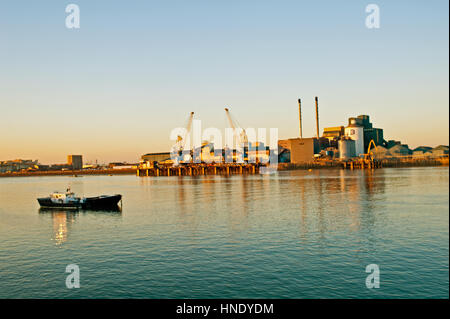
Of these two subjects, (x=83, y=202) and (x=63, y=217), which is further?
(x=83, y=202)

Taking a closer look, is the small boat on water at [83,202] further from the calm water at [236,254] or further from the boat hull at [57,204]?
the calm water at [236,254]

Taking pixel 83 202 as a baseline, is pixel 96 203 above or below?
below

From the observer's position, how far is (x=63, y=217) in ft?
182

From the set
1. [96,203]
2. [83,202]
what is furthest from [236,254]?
Answer: [83,202]

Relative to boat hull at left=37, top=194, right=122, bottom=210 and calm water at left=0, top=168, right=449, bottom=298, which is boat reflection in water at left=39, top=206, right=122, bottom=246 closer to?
calm water at left=0, top=168, right=449, bottom=298

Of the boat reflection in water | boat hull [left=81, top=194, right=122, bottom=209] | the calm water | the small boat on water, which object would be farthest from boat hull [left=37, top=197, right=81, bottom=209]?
the calm water

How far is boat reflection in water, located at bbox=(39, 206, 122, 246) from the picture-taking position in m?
39.3

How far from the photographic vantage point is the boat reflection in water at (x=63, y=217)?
39.3m

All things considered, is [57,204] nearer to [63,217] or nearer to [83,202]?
[83,202]

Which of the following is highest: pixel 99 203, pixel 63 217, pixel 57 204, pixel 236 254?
pixel 99 203

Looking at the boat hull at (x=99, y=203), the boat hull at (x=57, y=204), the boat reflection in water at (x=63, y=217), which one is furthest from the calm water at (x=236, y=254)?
the boat hull at (x=57, y=204)
